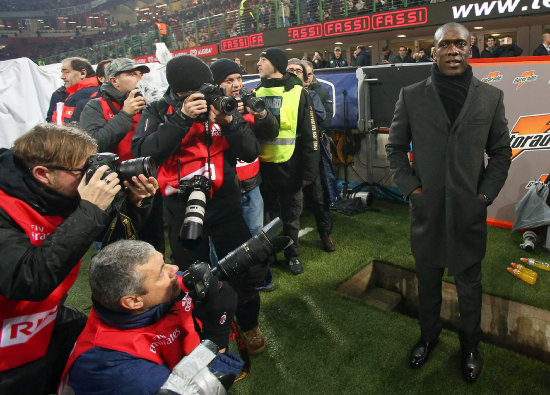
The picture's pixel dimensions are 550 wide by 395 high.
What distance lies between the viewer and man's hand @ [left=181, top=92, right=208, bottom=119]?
2.10m

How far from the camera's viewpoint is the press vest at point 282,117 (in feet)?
10.5

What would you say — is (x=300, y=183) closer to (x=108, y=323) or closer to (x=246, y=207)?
(x=246, y=207)

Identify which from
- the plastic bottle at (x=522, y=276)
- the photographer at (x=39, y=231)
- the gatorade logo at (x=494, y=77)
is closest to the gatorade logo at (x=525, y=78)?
the gatorade logo at (x=494, y=77)

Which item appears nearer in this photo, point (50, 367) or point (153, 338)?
point (153, 338)

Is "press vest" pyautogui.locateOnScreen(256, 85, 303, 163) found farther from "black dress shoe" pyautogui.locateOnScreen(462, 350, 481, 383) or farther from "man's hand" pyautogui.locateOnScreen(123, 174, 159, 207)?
"black dress shoe" pyautogui.locateOnScreen(462, 350, 481, 383)

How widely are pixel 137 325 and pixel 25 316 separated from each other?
43 centimetres

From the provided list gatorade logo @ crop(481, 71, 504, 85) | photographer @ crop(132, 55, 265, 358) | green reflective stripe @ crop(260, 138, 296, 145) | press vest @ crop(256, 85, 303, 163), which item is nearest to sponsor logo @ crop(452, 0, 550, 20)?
gatorade logo @ crop(481, 71, 504, 85)

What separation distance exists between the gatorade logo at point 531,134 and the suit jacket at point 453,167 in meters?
2.30

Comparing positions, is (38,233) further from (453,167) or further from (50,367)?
(453,167)

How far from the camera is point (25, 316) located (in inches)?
57.9

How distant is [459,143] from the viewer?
2.12 m

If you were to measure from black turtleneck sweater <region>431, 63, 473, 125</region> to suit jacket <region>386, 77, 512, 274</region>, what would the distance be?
3 cm

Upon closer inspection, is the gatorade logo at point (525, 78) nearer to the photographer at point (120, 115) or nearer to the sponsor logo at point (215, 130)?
the sponsor logo at point (215, 130)

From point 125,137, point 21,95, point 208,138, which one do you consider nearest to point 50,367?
point 208,138
